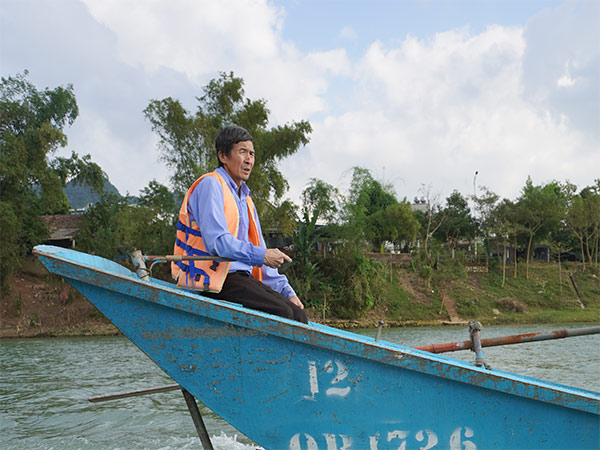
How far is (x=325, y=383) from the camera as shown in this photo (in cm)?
248

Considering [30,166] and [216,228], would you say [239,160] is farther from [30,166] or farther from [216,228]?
[30,166]

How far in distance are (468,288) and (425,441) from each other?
96.0 feet

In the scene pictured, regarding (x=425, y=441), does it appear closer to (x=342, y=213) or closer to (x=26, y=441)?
(x=26, y=441)

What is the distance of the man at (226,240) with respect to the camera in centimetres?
269

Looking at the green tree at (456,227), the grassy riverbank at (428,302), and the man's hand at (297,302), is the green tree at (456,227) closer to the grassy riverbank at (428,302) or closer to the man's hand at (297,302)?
the grassy riverbank at (428,302)

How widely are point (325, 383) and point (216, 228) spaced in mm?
906

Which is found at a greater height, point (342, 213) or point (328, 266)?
point (342, 213)

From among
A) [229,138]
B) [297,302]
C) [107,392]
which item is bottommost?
[107,392]

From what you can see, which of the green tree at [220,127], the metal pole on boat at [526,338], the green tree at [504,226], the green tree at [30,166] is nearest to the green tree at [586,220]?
the green tree at [504,226]

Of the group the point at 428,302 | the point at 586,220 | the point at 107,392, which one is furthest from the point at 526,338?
the point at 586,220

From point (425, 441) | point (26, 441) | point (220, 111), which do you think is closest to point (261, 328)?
point (425, 441)

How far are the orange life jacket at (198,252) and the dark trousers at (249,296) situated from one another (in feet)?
0.26

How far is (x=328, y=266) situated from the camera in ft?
87.4

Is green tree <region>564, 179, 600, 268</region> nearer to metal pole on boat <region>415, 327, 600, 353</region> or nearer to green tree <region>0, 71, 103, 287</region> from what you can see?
green tree <region>0, 71, 103, 287</region>
